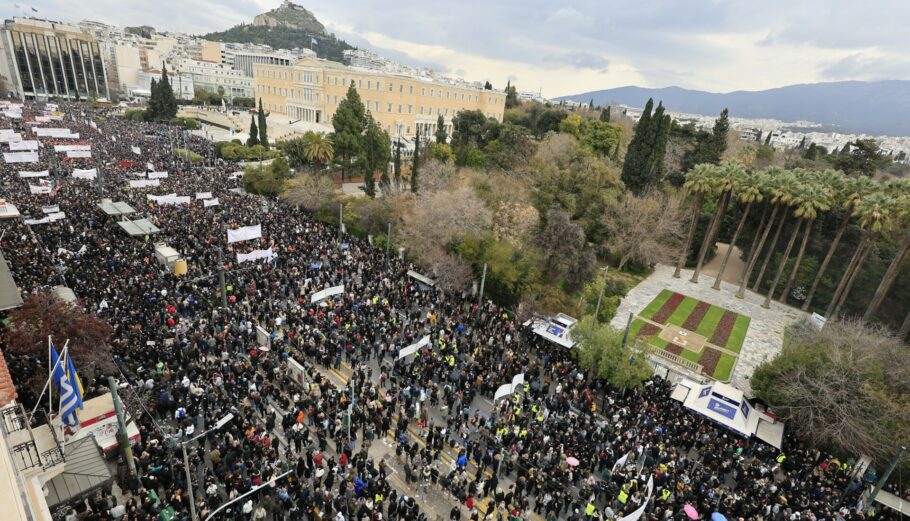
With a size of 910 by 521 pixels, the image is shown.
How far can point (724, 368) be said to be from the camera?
25250 mm

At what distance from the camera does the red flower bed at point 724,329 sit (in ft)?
92.1

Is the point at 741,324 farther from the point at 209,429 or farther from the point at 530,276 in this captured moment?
the point at 209,429

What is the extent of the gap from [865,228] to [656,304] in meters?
12.5

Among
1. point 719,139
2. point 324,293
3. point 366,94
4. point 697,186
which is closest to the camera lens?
point 324,293

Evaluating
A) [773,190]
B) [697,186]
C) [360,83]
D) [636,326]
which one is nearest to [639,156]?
[697,186]

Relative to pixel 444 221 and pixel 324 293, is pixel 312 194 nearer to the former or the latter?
pixel 444 221

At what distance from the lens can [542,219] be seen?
113ft

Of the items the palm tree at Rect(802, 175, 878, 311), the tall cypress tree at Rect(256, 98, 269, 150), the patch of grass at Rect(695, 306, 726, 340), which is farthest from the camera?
the tall cypress tree at Rect(256, 98, 269, 150)

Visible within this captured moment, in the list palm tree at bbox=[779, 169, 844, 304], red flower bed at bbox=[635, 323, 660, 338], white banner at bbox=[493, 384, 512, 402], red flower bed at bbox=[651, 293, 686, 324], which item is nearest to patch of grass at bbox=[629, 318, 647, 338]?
red flower bed at bbox=[635, 323, 660, 338]

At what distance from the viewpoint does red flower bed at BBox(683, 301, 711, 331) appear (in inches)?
1171

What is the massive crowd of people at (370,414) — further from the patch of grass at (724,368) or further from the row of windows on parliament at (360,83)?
the row of windows on parliament at (360,83)

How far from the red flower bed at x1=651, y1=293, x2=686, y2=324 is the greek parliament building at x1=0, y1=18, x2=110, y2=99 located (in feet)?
469

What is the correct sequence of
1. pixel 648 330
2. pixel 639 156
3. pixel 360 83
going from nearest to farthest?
pixel 648 330
pixel 639 156
pixel 360 83

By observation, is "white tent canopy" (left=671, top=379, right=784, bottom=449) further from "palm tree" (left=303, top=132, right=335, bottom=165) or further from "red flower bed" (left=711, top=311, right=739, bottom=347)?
"palm tree" (left=303, top=132, right=335, bottom=165)
